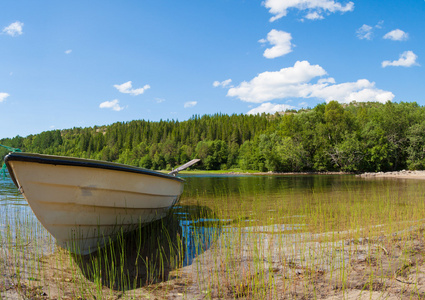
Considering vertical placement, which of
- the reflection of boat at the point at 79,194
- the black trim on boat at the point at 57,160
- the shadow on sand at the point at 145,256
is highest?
the black trim on boat at the point at 57,160

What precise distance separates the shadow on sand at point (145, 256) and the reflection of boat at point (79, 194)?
1.09 feet

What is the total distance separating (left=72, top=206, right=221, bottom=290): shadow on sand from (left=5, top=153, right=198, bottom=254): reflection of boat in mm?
334

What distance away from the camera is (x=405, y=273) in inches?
143

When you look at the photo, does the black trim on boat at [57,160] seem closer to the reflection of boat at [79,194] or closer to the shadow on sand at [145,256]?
the reflection of boat at [79,194]

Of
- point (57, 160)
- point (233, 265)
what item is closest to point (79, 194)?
point (57, 160)

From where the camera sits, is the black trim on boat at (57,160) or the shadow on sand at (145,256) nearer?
the shadow on sand at (145,256)

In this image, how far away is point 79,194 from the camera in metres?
4.59

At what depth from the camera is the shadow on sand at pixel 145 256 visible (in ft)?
13.2

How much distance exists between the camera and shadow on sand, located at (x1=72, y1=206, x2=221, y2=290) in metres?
4.02

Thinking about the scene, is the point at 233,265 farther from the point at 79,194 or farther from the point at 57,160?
the point at 57,160

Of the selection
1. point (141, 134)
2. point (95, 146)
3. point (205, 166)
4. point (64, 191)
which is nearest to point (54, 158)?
point (64, 191)

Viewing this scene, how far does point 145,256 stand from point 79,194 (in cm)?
157

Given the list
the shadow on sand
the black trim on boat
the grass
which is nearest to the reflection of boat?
the black trim on boat

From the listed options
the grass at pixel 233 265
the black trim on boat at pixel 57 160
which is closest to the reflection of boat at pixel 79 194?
the black trim on boat at pixel 57 160
